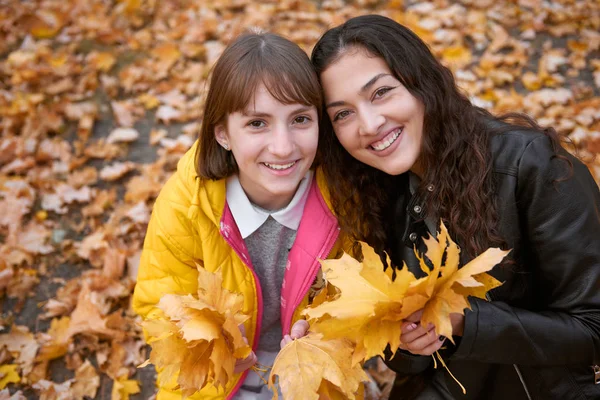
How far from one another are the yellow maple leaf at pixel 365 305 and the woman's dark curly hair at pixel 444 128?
0.58 metres

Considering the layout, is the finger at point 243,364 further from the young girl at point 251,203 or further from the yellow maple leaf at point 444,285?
the yellow maple leaf at point 444,285

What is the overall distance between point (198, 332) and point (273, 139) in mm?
723

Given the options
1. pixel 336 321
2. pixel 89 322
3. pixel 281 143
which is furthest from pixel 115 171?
pixel 336 321

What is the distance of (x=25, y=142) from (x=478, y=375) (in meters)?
3.30

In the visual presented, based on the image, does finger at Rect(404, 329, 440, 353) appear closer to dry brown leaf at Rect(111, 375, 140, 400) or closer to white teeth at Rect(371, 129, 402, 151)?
Result: white teeth at Rect(371, 129, 402, 151)

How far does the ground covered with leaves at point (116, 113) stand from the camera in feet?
8.61

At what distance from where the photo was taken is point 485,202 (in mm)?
1780

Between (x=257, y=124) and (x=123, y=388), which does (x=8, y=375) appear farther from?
(x=257, y=124)

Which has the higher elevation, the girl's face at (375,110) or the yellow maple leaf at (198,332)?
the girl's face at (375,110)

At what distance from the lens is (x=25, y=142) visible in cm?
369

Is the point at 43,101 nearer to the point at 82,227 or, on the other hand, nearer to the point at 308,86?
the point at 82,227

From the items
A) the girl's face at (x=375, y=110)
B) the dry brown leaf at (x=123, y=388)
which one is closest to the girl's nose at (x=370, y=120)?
the girl's face at (x=375, y=110)

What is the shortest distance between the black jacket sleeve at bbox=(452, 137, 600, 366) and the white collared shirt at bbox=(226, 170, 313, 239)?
78cm

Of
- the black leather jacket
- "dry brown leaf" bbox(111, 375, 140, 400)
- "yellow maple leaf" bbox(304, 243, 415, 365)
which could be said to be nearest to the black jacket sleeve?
the black leather jacket
